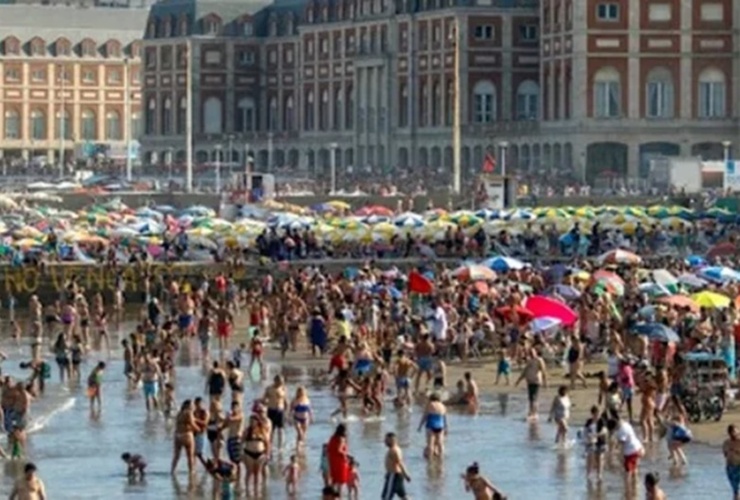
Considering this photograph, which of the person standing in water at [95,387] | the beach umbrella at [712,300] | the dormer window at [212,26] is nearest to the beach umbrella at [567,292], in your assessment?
→ the beach umbrella at [712,300]

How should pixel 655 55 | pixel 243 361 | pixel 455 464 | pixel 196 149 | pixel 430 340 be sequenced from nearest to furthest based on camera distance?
pixel 455 464, pixel 430 340, pixel 243 361, pixel 655 55, pixel 196 149

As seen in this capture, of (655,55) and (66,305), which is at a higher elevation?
(655,55)

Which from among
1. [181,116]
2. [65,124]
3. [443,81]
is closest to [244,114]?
[181,116]

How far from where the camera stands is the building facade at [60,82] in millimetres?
193625

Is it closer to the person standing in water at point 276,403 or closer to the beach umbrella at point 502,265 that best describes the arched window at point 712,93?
the beach umbrella at point 502,265

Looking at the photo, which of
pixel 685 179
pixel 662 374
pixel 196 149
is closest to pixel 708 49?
pixel 685 179

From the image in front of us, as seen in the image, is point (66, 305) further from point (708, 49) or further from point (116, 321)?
point (708, 49)

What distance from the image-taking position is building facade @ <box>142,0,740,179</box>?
130 m

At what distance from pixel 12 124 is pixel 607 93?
7277 centimetres

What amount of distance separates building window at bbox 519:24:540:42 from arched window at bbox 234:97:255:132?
111ft

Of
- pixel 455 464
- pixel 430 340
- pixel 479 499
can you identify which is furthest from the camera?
pixel 430 340

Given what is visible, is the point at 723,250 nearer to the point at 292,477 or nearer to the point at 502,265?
the point at 502,265

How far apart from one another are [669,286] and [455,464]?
868 inches

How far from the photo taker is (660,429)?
5222cm
